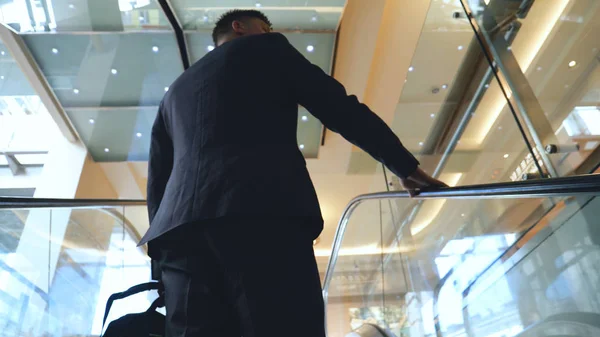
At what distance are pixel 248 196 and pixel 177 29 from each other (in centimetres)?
474

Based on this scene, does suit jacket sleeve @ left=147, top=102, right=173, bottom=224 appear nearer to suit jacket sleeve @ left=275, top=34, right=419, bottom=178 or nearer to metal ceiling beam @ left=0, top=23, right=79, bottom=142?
suit jacket sleeve @ left=275, top=34, right=419, bottom=178

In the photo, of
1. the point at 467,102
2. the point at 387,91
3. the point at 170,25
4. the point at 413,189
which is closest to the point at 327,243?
the point at 387,91

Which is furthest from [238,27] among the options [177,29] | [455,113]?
[177,29]

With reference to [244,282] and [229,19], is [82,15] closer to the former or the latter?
[229,19]

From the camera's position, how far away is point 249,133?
108 centimetres

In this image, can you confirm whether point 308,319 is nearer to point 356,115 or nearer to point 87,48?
point 356,115

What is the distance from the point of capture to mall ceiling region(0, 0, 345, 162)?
16.0ft

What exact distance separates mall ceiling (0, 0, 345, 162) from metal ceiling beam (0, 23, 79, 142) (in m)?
0.07

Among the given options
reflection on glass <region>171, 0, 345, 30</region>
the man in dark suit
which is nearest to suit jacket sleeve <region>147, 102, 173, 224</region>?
the man in dark suit

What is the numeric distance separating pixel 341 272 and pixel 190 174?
4387 mm

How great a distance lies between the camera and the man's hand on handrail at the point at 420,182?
126 cm

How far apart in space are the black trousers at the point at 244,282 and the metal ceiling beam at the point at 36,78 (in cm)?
539

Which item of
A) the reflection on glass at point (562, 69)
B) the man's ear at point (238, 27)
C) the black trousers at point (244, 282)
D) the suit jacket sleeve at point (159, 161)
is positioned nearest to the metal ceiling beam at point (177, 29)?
the reflection on glass at point (562, 69)

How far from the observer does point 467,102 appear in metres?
3.48
